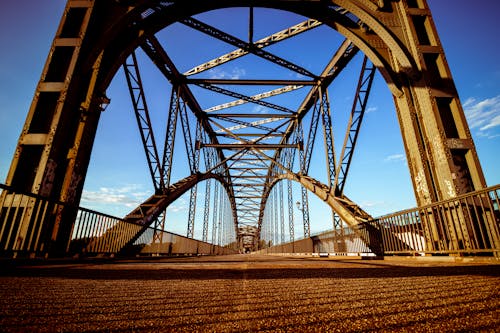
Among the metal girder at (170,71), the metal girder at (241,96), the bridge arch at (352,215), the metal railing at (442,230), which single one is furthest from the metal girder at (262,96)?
the metal railing at (442,230)

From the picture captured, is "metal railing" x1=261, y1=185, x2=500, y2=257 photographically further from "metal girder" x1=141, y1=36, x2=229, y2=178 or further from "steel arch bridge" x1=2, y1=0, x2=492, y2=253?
"metal girder" x1=141, y1=36, x2=229, y2=178

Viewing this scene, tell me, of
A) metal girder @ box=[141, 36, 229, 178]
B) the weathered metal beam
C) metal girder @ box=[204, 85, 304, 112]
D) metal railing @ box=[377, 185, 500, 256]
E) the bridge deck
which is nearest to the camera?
the bridge deck

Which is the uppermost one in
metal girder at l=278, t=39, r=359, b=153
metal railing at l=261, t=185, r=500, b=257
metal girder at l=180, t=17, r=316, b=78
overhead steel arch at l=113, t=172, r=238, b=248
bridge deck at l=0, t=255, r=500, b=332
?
metal girder at l=278, t=39, r=359, b=153

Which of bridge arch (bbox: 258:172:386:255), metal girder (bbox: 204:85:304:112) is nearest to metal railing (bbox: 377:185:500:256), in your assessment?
bridge arch (bbox: 258:172:386:255)

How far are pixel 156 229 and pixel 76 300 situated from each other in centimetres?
944

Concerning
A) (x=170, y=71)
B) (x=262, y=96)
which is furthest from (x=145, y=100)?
(x=262, y=96)

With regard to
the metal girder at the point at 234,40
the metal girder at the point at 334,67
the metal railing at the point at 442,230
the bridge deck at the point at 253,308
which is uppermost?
the metal girder at the point at 334,67

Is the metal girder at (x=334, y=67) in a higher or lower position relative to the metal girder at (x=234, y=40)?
higher

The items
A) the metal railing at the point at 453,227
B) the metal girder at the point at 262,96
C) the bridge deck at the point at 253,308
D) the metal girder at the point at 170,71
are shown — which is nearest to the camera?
the bridge deck at the point at 253,308

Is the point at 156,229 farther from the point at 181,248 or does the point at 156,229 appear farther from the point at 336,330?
the point at 336,330

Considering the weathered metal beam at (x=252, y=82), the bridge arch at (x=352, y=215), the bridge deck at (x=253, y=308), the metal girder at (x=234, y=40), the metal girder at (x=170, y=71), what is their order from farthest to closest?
the weathered metal beam at (x=252, y=82)
the metal girder at (x=170, y=71)
the metal girder at (x=234, y=40)
the bridge arch at (x=352, y=215)
the bridge deck at (x=253, y=308)

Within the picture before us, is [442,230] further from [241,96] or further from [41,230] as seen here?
[241,96]

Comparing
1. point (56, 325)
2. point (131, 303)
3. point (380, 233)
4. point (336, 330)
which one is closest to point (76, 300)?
point (131, 303)

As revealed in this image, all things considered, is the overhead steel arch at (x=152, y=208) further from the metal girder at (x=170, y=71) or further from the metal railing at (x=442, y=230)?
the metal railing at (x=442, y=230)
